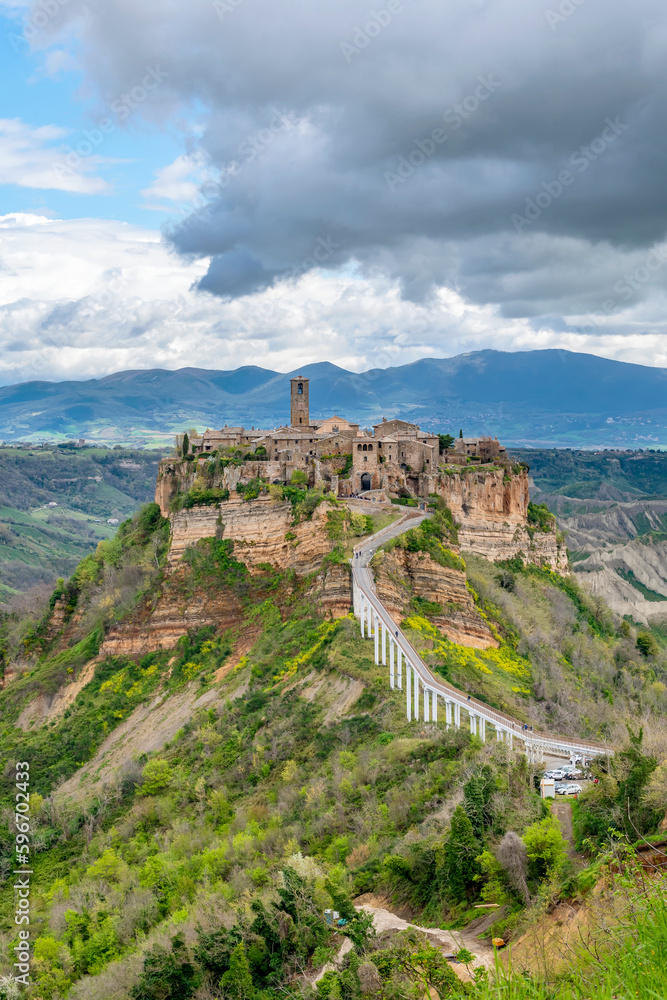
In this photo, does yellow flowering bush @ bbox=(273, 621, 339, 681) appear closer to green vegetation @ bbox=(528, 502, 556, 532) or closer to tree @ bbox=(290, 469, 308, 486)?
tree @ bbox=(290, 469, 308, 486)

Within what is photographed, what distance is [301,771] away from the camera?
36000 mm

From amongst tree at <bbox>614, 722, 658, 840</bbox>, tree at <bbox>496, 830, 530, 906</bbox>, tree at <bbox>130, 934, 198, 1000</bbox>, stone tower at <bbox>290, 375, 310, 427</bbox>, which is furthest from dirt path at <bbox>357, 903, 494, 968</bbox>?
stone tower at <bbox>290, 375, 310, 427</bbox>

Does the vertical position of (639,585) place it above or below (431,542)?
below

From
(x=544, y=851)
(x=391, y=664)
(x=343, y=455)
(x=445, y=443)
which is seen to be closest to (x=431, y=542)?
(x=343, y=455)

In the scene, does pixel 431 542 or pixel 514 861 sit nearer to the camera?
pixel 514 861

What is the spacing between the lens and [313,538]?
2184 inches

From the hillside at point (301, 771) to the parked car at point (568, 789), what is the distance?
1.23 metres

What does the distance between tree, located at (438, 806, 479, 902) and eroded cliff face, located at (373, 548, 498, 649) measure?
23.9 m

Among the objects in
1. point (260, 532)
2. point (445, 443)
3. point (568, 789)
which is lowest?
point (568, 789)

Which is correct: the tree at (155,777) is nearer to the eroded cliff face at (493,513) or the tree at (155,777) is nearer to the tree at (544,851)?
the tree at (544,851)

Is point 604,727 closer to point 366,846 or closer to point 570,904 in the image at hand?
point 366,846

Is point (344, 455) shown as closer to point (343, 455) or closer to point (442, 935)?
point (343, 455)

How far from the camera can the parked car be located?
87.4ft

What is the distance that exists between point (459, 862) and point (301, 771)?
1487 centimetres
